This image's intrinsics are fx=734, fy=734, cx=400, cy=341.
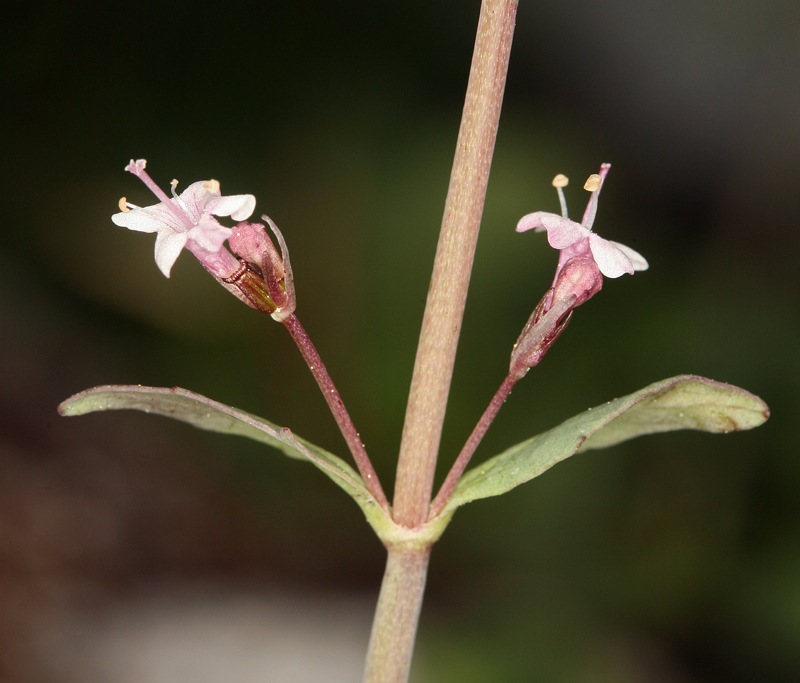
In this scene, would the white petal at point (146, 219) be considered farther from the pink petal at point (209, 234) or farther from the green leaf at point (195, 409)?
the green leaf at point (195, 409)

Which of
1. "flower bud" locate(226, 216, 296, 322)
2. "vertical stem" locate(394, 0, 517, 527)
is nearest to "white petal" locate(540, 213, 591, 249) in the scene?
"vertical stem" locate(394, 0, 517, 527)

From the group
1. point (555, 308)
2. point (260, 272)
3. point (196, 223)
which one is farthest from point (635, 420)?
point (196, 223)

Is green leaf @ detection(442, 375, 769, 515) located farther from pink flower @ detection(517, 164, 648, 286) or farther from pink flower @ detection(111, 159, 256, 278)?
pink flower @ detection(111, 159, 256, 278)

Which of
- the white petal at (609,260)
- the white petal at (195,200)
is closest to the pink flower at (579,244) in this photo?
the white petal at (609,260)

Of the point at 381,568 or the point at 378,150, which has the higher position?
the point at 378,150

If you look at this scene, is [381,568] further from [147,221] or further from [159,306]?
[147,221]

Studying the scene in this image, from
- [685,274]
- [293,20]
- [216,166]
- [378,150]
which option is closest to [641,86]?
[685,274]
